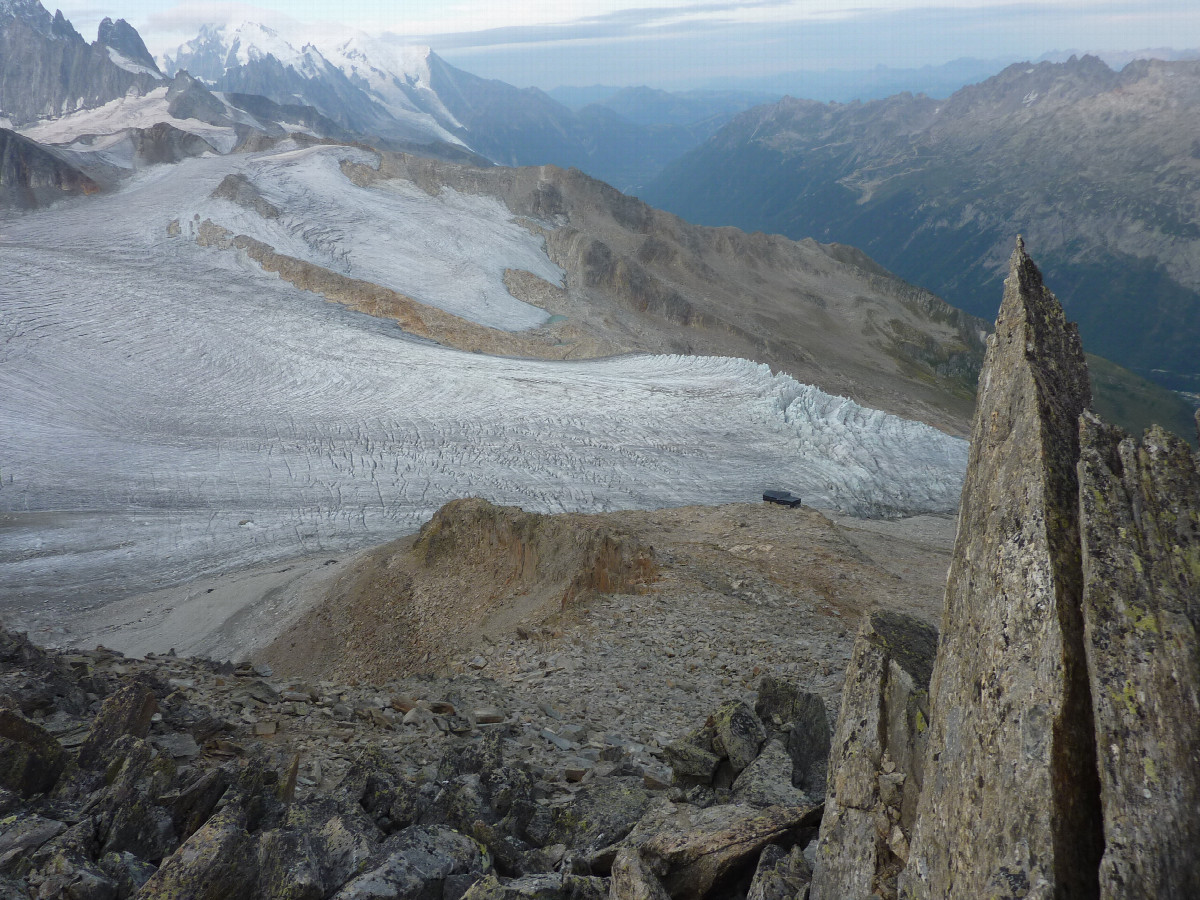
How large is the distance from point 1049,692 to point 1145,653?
0.59 metres

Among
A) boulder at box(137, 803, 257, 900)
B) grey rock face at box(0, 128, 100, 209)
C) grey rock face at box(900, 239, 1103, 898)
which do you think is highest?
grey rock face at box(0, 128, 100, 209)

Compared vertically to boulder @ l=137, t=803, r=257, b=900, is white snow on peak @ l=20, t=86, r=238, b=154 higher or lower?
higher

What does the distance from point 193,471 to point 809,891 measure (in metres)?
30.8

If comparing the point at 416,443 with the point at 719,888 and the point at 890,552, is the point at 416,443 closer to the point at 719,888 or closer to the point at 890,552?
the point at 890,552

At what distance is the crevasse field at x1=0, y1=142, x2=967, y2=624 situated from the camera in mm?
27219

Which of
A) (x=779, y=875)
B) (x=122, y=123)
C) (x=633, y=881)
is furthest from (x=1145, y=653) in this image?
(x=122, y=123)

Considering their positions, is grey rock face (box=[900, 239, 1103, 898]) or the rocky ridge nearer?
grey rock face (box=[900, 239, 1103, 898])

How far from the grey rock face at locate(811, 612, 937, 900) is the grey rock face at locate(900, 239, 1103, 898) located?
417 mm

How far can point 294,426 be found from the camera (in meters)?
35.5

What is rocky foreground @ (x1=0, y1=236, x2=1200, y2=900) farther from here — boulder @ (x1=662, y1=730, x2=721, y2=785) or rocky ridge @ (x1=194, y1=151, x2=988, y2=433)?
rocky ridge @ (x1=194, y1=151, x2=988, y2=433)

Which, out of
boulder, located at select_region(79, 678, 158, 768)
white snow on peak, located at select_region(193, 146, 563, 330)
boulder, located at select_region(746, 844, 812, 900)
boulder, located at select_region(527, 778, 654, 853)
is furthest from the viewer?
white snow on peak, located at select_region(193, 146, 563, 330)

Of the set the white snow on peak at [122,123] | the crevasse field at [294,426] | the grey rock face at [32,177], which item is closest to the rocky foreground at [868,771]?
the crevasse field at [294,426]

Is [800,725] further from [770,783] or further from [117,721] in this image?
[117,721]

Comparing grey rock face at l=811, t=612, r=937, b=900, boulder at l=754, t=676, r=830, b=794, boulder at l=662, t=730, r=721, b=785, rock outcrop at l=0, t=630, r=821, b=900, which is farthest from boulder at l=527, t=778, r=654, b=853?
grey rock face at l=811, t=612, r=937, b=900
